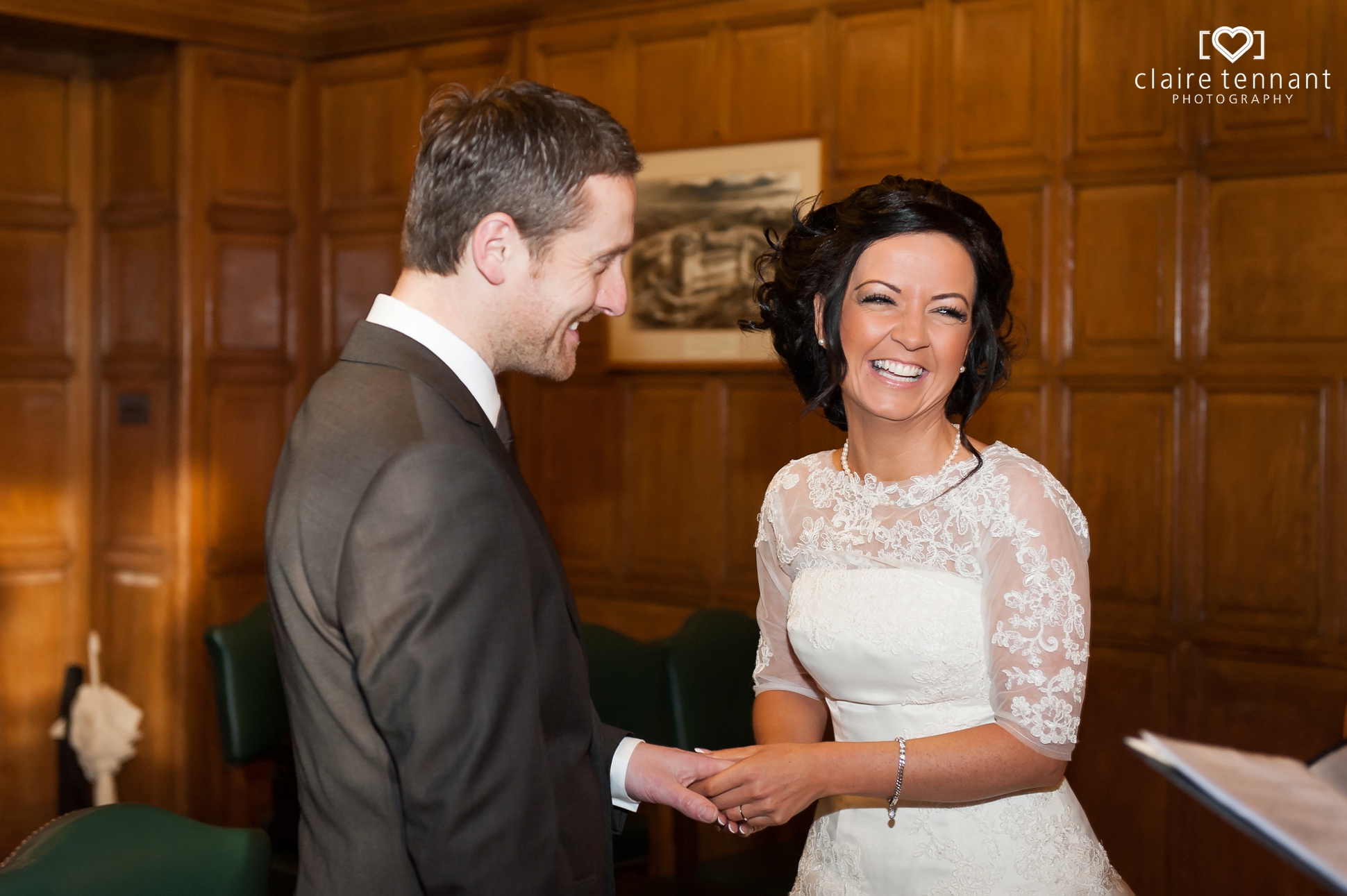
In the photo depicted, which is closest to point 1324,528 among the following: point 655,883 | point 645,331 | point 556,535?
point 655,883

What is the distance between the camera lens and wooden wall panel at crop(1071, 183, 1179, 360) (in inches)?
152

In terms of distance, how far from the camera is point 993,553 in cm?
A: 213

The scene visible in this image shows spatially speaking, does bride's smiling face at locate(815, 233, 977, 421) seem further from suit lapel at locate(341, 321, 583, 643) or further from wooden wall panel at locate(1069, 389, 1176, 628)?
wooden wall panel at locate(1069, 389, 1176, 628)

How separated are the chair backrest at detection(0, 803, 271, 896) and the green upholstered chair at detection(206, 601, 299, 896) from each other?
5.13 ft

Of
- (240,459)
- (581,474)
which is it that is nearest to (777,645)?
(581,474)

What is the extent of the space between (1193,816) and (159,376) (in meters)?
4.49

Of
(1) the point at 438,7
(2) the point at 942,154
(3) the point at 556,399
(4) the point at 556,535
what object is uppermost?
(1) the point at 438,7

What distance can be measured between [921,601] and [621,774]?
0.59 meters

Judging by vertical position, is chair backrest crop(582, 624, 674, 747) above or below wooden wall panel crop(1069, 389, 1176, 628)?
below

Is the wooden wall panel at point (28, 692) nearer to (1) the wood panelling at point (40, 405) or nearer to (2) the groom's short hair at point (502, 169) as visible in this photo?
(1) the wood panelling at point (40, 405)

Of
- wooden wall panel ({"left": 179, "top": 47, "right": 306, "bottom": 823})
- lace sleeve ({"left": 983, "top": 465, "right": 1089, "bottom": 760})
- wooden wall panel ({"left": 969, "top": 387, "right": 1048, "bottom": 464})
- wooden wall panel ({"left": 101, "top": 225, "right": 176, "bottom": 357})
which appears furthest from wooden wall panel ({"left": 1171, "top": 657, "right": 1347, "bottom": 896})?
wooden wall panel ({"left": 101, "top": 225, "right": 176, "bottom": 357})

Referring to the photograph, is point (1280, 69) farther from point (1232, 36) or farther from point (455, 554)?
point (455, 554)

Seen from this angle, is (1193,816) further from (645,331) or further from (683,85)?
(683,85)

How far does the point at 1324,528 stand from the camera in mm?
3596
